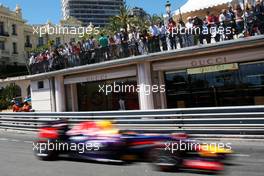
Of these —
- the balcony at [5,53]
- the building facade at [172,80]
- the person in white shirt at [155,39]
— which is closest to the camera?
the building facade at [172,80]

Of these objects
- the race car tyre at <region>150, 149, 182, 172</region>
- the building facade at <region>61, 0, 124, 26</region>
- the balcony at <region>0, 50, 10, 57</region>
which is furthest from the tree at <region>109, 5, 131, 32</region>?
the building facade at <region>61, 0, 124, 26</region>

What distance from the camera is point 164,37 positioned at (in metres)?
19.6

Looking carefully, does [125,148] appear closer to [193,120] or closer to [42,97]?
[193,120]

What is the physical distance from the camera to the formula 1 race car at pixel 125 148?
8141mm

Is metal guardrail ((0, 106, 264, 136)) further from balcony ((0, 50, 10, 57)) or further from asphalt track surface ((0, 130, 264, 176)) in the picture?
balcony ((0, 50, 10, 57))

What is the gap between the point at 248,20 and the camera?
54.6 feet

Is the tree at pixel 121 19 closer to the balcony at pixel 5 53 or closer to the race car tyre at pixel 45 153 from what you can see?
the balcony at pixel 5 53

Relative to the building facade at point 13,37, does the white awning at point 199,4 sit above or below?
below

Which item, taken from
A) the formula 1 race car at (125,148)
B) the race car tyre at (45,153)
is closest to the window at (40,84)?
the formula 1 race car at (125,148)

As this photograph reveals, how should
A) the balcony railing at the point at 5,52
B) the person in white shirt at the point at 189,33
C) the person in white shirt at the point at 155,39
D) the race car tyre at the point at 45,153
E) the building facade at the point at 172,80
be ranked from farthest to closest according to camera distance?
the balcony railing at the point at 5,52 < the person in white shirt at the point at 155,39 < the building facade at the point at 172,80 < the person in white shirt at the point at 189,33 < the race car tyre at the point at 45,153

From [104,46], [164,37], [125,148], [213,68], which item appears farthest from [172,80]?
[125,148]

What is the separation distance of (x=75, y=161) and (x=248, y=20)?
995 cm

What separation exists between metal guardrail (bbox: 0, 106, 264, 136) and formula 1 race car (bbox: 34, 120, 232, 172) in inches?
148

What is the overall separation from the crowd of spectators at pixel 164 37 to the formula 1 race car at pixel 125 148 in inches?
365
